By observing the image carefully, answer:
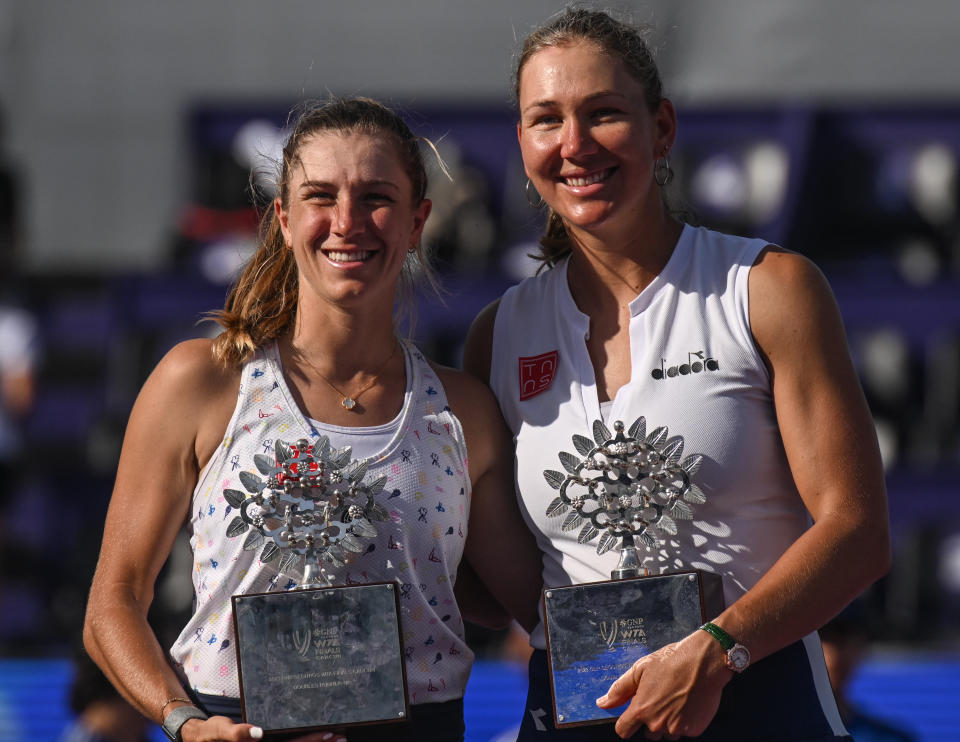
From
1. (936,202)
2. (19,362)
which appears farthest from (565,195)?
(19,362)

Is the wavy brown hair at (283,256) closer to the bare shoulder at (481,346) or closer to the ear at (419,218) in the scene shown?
the ear at (419,218)

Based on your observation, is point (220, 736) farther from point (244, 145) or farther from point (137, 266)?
point (137, 266)

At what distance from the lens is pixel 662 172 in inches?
103

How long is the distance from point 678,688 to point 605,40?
3.65 ft

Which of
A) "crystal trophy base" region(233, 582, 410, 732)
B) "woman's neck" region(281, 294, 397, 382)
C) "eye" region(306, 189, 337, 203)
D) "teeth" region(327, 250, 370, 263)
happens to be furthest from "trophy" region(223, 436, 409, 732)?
"eye" region(306, 189, 337, 203)

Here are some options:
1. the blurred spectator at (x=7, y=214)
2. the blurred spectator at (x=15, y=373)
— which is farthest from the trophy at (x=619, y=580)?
the blurred spectator at (x=7, y=214)

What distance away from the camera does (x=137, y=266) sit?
988cm

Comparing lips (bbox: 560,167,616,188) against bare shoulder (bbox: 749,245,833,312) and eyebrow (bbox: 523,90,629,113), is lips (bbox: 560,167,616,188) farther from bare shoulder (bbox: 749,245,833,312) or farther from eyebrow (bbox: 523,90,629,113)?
bare shoulder (bbox: 749,245,833,312)

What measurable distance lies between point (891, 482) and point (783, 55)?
4291 millimetres

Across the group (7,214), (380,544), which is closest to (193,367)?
(380,544)

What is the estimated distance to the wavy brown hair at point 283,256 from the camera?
2443 mm

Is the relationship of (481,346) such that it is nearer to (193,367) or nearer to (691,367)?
(691,367)

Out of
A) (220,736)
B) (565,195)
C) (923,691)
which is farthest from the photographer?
(923,691)

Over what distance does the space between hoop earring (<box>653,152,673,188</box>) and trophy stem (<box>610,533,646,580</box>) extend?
694mm
